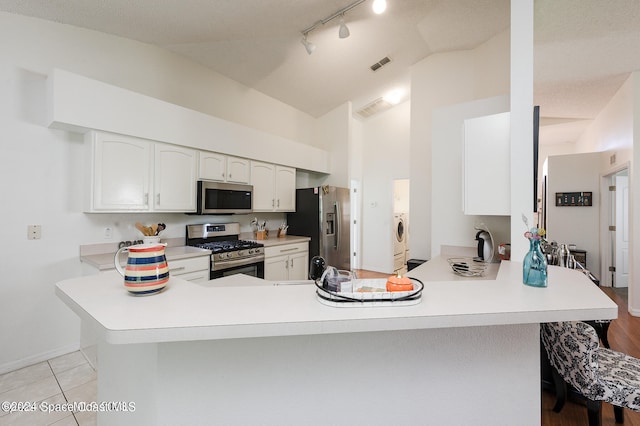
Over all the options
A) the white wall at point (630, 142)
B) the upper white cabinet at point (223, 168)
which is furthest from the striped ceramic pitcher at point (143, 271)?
the white wall at point (630, 142)

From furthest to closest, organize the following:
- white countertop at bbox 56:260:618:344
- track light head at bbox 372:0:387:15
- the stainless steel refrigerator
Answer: the stainless steel refrigerator < track light head at bbox 372:0:387:15 < white countertop at bbox 56:260:618:344

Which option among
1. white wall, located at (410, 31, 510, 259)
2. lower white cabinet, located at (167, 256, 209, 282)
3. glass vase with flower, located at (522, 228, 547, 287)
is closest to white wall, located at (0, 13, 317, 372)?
lower white cabinet, located at (167, 256, 209, 282)

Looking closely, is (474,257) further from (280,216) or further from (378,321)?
Result: (280,216)

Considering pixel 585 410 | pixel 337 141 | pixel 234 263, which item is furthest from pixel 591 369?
pixel 337 141

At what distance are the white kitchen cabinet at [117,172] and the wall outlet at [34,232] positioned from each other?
0.42 metres

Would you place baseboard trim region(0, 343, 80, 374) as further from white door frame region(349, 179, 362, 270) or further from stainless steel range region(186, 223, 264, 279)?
white door frame region(349, 179, 362, 270)

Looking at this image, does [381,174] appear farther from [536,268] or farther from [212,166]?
[536,268]

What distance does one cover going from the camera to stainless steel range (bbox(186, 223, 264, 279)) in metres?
2.96

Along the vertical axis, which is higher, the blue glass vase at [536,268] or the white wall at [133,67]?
the white wall at [133,67]

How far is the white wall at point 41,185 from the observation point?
86.4 inches

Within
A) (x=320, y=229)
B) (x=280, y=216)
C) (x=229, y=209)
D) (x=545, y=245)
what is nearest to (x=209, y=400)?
(x=229, y=209)

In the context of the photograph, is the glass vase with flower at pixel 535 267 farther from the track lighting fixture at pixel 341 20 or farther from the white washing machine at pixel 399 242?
the white washing machine at pixel 399 242

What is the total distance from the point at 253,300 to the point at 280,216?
12.3 feet

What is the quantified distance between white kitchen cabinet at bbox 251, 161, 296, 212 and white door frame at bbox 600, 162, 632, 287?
5202 millimetres
